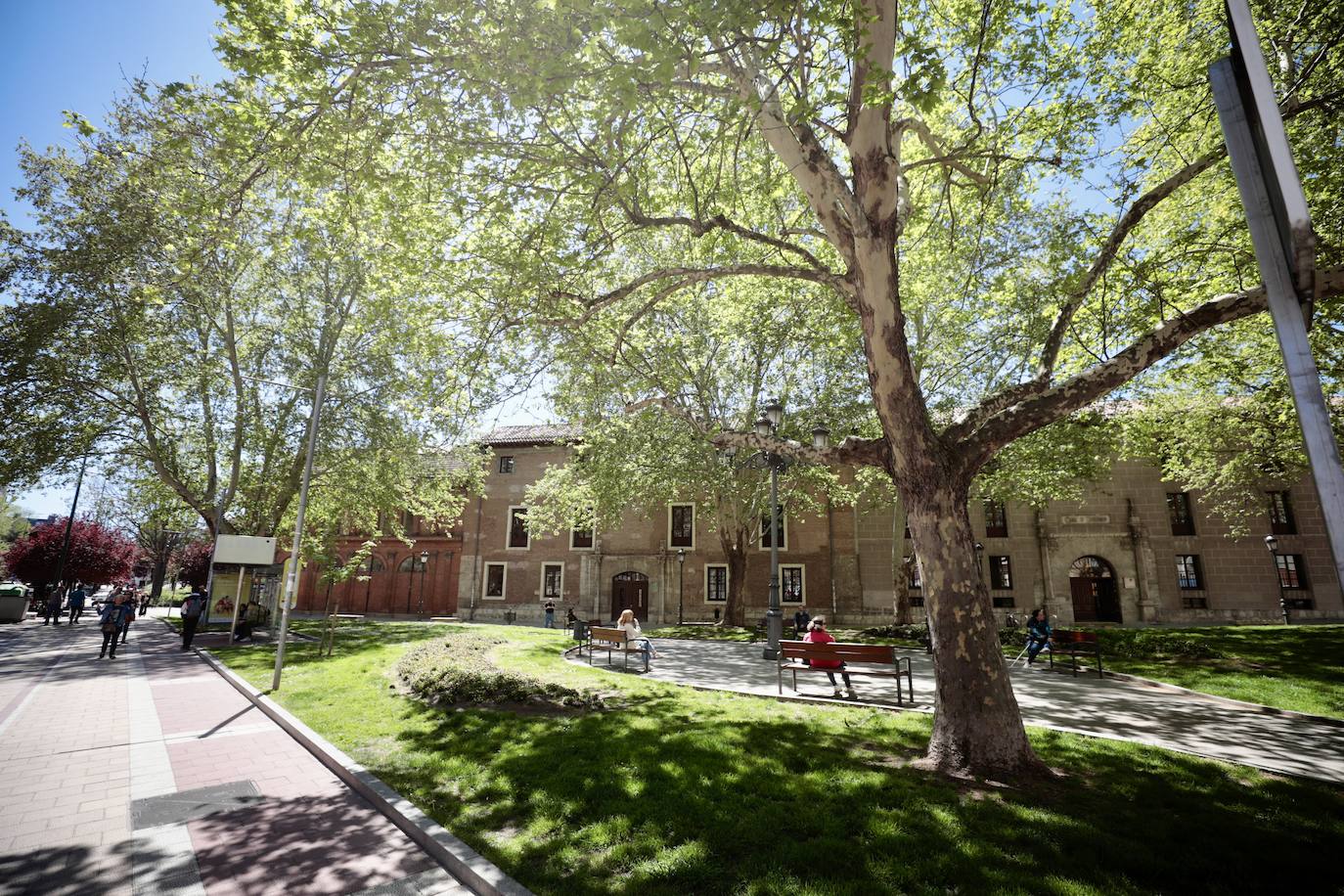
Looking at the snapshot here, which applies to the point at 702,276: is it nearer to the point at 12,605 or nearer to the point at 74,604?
the point at 74,604

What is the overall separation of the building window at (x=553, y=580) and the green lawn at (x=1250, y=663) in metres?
24.7

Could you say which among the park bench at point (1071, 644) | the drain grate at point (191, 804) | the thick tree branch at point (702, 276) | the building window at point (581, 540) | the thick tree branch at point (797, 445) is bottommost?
the drain grate at point (191, 804)

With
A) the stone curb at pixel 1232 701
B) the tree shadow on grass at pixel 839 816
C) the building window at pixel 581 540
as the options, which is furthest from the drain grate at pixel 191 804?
the building window at pixel 581 540

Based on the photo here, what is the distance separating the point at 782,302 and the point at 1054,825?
10.2 metres

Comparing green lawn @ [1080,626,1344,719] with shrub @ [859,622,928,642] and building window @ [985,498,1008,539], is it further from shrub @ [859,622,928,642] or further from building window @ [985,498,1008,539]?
building window @ [985,498,1008,539]

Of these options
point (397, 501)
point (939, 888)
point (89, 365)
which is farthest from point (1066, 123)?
point (89, 365)

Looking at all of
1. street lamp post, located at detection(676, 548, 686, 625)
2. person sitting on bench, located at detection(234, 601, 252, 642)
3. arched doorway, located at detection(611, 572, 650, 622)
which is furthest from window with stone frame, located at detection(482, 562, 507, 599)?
person sitting on bench, located at detection(234, 601, 252, 642)

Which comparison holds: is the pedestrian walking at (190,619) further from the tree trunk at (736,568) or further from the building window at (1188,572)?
the building window at (1188,572)

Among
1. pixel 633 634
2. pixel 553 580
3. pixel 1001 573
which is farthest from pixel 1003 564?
pixel 633 634

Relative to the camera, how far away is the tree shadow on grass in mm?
3979

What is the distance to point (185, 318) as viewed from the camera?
68.5ft

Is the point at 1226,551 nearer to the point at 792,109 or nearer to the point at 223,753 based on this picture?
the point at 792,109

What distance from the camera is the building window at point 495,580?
3384 centimetres

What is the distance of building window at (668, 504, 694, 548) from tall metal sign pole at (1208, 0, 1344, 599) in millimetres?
30597
